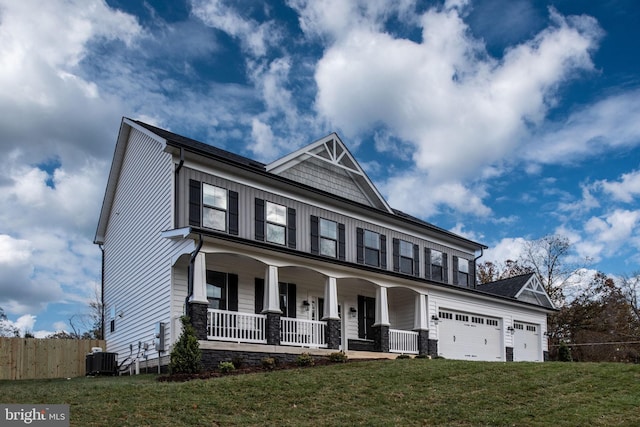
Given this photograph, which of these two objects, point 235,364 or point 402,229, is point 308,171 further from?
point 235,364

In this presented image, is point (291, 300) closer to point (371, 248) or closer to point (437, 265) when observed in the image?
point (371, 248)

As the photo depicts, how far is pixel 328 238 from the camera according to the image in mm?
21719

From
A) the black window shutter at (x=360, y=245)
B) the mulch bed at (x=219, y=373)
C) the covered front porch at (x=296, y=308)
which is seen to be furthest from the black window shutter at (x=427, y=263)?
the mulch bed at (x=219, y=373)

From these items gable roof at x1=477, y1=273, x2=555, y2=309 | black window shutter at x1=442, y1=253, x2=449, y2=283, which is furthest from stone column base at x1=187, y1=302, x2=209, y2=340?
gable roof at x1=477, y1=273, x2=555, y2=309

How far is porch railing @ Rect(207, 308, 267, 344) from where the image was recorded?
16688mm

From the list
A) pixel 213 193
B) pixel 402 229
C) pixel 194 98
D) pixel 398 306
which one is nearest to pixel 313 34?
pixel 194 98

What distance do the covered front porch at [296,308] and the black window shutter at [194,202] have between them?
3.65ft

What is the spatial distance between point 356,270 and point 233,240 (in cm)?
504

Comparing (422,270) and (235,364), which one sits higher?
(422,270)

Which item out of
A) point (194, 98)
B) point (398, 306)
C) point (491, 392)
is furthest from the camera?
point (398, 306)

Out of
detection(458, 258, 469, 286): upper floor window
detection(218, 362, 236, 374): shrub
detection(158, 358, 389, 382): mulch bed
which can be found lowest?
detection(158, 358, 389, 382): mulch bed

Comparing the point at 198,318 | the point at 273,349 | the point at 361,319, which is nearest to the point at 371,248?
the point at 361,319

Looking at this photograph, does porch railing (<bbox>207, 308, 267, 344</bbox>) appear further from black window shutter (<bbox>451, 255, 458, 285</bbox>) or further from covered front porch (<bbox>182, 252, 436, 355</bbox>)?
black window shutter (<bbox>451, 255, 458, 285</bbox>)

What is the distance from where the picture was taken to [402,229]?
24.9 m
